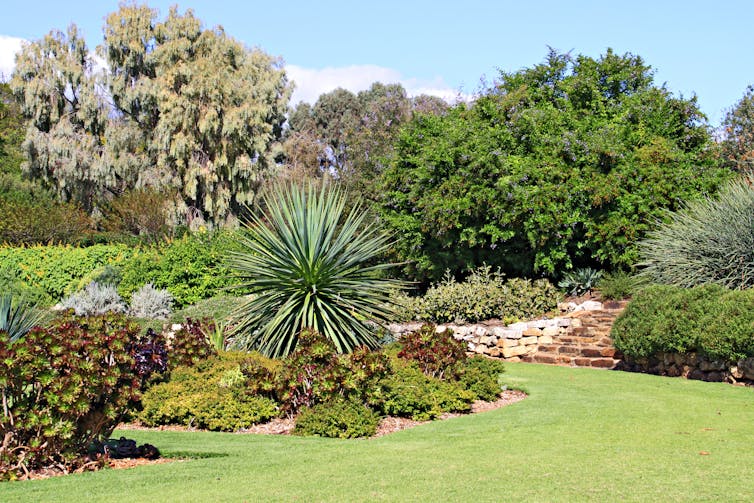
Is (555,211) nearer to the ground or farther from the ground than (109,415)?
farther from the ground

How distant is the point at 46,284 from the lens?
20.6 meters

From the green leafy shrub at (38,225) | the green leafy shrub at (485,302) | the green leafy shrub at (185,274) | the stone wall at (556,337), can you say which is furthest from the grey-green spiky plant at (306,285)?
the green leafy shrub at (38,225)

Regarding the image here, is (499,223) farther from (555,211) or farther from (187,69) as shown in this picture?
(187,69)

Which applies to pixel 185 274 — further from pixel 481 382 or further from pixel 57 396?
pixel 57 396

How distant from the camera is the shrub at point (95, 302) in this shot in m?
17.5

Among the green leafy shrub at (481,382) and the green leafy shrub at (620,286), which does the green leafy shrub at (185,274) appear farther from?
the green leafy shrub at (481,382)

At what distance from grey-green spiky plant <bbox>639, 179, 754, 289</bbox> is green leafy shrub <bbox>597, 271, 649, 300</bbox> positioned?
1.83ft

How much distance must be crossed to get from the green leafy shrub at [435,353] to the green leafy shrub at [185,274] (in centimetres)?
961

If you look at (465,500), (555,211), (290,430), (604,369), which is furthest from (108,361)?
(555,211)

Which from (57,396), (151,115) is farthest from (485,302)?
(151,115)

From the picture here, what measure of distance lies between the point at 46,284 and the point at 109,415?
15641 millimetres

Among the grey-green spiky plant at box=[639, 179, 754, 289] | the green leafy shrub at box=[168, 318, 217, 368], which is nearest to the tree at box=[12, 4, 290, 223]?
the grey-green spiky plant at box=[639, 179, 754, 289]

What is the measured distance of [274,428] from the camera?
834cm

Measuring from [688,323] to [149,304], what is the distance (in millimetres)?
11665
